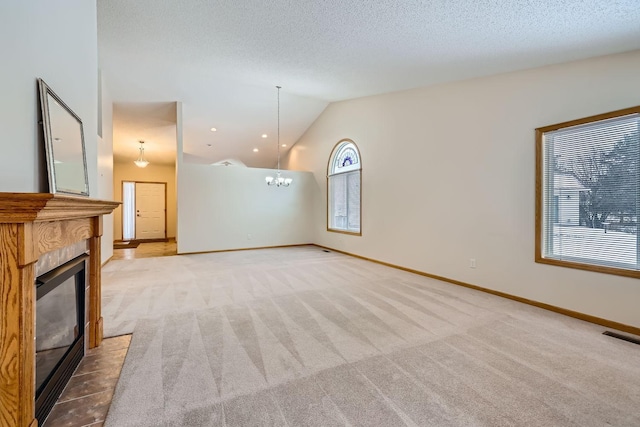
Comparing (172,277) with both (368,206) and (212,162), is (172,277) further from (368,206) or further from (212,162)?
(212,162)

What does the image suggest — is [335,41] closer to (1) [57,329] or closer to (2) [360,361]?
(2) [360,361]

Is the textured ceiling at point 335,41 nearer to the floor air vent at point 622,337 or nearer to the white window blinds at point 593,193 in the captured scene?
the white window blinds at point 593,193

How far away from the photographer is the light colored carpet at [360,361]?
66.4 inches

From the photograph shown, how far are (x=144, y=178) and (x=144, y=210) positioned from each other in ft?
3.86

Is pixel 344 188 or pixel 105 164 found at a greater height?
pixel 105 164

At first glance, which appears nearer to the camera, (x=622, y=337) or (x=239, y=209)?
(x=622, y=337)

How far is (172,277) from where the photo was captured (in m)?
4.79

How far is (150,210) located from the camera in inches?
408

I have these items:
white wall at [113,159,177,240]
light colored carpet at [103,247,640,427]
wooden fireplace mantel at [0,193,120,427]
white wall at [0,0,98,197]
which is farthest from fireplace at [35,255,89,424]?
white wall at [113,159,177,240]

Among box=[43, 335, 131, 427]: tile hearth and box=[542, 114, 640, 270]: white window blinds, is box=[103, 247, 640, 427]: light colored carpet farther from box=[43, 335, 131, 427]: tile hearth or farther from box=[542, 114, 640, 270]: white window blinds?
box=[542, 114, 640, 270]: white window blinds

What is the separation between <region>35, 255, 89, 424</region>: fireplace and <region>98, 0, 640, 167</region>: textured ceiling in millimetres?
3003

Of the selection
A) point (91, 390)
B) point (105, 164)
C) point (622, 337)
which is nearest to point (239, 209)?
point (105, 164)

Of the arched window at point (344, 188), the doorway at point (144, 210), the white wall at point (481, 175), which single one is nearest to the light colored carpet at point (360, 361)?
the white wall at point (481, 175)

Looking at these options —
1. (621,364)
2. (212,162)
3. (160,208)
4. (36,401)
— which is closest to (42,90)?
(36,401)
